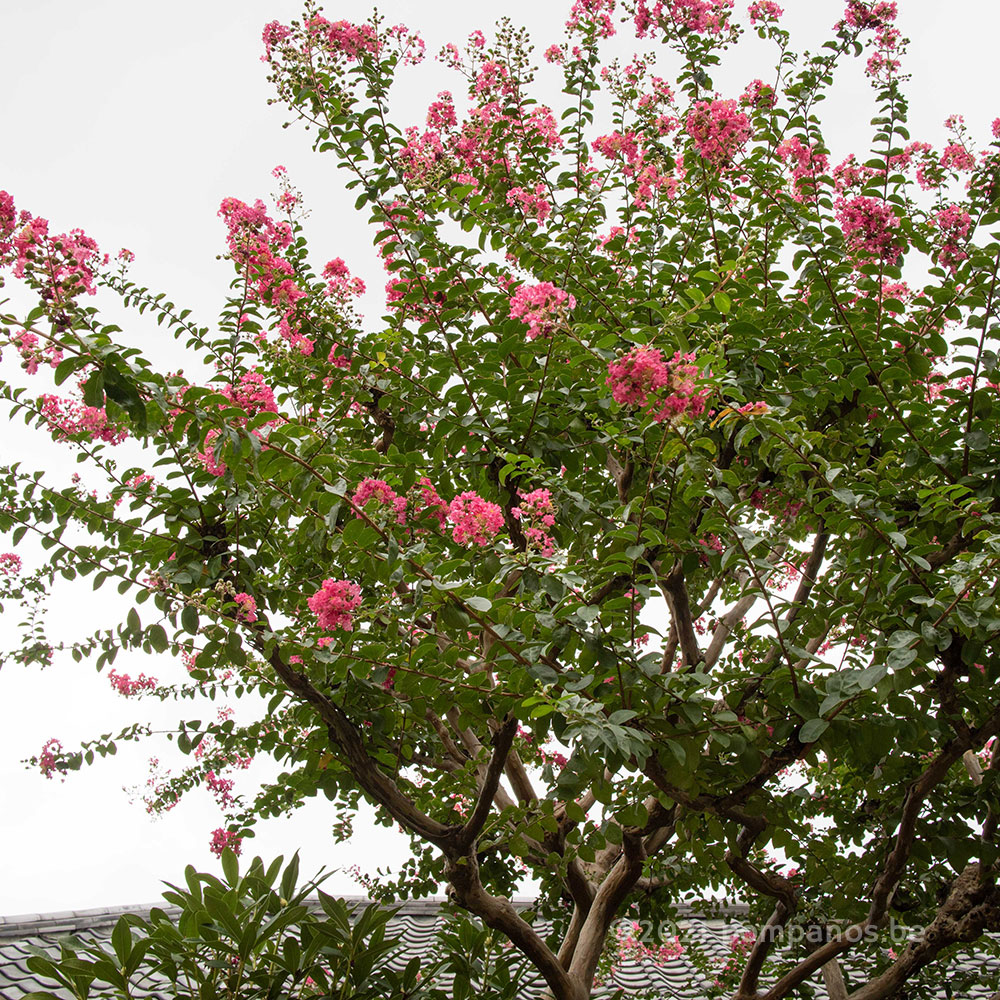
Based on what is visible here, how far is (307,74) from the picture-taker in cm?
252

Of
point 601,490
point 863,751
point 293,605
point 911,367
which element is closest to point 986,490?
point 911,367

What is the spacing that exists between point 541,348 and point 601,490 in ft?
1.84

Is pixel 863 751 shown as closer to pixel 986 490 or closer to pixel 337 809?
pixel 986 490

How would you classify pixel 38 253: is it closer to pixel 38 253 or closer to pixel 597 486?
pixel 38 253

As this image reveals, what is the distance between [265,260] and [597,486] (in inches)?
50.4

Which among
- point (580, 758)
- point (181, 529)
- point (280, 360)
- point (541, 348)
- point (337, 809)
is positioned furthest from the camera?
point (337, 809)

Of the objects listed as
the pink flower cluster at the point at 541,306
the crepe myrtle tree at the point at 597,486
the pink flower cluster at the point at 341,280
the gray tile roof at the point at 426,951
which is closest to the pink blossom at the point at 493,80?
the crepe myrtle tree at the point at 597,486

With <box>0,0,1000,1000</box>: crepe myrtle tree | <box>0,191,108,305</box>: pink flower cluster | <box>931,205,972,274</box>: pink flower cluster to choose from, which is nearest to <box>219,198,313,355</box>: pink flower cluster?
<box>0,0,1000,1000</box>: crepe myrtle tree

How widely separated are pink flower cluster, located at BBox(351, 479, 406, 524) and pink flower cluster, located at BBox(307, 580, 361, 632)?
0.18 m

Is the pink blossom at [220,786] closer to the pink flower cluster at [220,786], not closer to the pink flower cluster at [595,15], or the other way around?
the pink flower cluster at [220,786]

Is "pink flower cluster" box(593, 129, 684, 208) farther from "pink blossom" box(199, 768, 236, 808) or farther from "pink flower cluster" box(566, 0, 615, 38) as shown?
"pink blossom" box(199, 768, 236, 808)

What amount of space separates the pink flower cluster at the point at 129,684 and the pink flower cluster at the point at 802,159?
3162 millimetres

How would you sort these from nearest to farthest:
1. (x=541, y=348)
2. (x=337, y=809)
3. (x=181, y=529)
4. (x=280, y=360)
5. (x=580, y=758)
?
(x=580, y=758) < (x=181, y=529) < (x=541, y=348) < (x=280, y=360) < (x=337, y=809)

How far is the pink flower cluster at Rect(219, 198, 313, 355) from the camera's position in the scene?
263 cm
